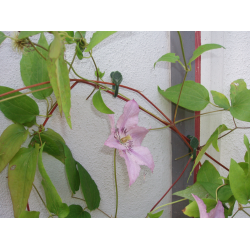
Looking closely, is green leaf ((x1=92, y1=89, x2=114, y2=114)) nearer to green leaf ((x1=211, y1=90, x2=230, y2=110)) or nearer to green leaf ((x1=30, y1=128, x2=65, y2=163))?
green leaf ((x1=30, y1=128, x2=65, y2=163))

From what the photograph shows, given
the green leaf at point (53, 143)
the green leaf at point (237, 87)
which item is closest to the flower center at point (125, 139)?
the green leaf at point (53, 143)

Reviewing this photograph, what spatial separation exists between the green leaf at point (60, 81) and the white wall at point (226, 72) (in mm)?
305

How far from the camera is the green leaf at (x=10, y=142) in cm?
28

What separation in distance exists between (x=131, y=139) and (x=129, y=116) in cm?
4

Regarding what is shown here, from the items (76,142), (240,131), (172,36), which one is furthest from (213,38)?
(76,142)

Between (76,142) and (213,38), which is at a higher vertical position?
(213,38)

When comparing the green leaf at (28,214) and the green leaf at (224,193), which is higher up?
the green leaf at (224,193)

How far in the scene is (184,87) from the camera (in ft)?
1.16

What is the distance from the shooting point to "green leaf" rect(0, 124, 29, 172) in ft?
0.93

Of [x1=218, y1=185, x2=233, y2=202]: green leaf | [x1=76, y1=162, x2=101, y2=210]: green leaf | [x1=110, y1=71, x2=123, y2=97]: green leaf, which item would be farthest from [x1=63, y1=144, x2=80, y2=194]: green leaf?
[x1=218, y1=185, x2=233, y2=202]: green leaf

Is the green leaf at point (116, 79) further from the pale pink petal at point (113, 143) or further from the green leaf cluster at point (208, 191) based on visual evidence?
the green leaf cluster at point (208, 191)

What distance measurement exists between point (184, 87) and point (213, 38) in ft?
0.46
